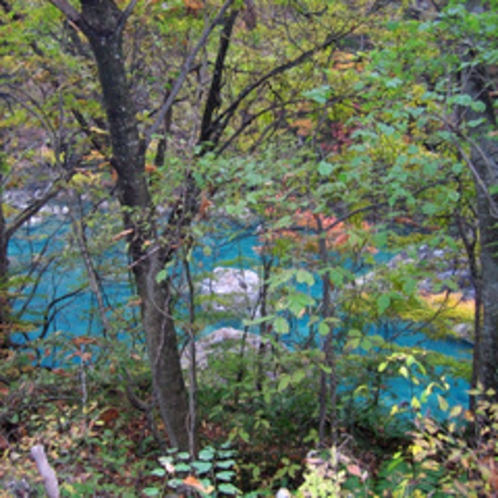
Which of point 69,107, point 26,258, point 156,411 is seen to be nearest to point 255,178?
point 69,107

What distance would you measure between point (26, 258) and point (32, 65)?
512cm

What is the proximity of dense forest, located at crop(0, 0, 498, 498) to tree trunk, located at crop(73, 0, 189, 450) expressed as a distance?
0.04 feet


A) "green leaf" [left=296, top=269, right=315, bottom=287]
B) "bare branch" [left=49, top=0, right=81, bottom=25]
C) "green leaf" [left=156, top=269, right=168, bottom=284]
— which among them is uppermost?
"bare branch" [left=49, top=0, right=81, bottom=25]

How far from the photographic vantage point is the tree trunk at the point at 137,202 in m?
2.63

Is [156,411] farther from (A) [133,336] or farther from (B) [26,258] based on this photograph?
(B) [26,258]

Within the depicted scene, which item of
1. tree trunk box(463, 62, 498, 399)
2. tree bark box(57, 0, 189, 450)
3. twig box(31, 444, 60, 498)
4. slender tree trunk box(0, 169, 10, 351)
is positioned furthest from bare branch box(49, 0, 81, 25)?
A: tree trunk box(463, 62, 498, 399)

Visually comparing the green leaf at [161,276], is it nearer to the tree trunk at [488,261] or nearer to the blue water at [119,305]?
the blue water at [119,305]

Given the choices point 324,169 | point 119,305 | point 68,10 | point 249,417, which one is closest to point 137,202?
point 68,10

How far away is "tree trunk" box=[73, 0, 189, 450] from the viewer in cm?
263

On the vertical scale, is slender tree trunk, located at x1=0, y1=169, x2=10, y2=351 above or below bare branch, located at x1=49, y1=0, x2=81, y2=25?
below

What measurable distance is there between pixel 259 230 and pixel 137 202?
3.17 feet

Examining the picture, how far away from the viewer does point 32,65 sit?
3.74m

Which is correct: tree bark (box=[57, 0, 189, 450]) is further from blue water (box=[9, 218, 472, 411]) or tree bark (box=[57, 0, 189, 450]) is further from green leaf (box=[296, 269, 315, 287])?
green leaf (box=[296, 269, 315, 287])

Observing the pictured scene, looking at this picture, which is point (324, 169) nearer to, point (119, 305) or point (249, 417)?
point (249, 417)
